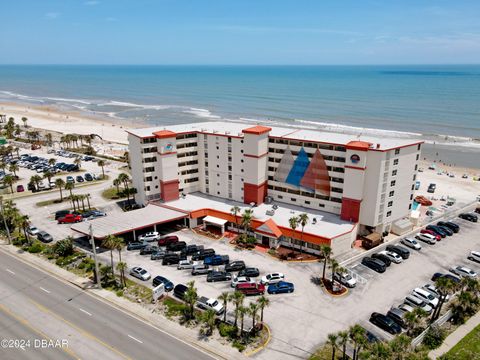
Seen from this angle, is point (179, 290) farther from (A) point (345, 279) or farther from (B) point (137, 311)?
(A) point (345, 279)

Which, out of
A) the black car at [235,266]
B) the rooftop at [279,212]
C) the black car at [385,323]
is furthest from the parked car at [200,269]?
the black car at [385,323]

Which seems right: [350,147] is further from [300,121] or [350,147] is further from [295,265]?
[300,121]

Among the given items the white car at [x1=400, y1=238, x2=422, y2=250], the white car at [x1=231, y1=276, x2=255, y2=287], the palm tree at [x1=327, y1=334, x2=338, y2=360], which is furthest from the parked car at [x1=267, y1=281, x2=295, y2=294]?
the white car at [x1=400, y1=238, x2=422, y2=250]

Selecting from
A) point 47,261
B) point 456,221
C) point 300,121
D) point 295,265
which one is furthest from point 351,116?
point 47,261

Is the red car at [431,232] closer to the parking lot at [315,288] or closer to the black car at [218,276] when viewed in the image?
the parking lot at [315,288]

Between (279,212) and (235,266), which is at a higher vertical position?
A: (279,212)

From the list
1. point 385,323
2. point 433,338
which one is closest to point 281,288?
point 385,323
